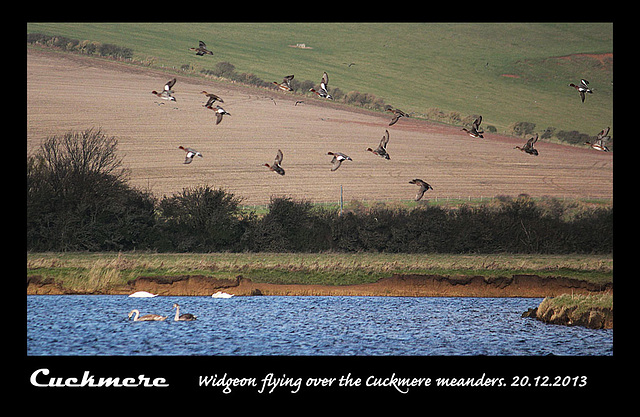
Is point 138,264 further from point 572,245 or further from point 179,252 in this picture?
point 572,245

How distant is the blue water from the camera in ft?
71.9

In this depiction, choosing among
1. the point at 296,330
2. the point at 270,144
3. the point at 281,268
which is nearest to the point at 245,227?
the point at 281,268

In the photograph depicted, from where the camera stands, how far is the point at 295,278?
111ft

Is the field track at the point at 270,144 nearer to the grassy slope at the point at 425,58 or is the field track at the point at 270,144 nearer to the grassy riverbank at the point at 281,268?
the grassy slope at the point at 425,58

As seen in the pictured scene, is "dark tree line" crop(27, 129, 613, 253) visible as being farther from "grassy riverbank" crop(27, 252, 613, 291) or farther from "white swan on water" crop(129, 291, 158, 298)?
"white swan on water" crop(129, 291, 158, 298)

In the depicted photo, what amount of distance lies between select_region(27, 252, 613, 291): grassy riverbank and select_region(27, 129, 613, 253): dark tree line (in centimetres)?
379

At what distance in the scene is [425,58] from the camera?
127875 mm

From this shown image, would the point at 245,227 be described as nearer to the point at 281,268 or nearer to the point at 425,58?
the point at 281,268

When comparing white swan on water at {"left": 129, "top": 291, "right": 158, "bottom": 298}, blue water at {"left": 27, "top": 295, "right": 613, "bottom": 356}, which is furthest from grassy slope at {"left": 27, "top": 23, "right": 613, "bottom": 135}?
white swan on water at {"left": 129, "top": 291, "right": 158, "bottom": 298}

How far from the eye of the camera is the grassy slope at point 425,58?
4291 inches

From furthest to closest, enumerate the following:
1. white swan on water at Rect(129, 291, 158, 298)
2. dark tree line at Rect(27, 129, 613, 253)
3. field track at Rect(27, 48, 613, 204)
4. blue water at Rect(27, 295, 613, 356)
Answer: field track at Rect(27, 48, 613, 204) → dark tree line at Rect(27, 129, 613, 253) → white swan on water at Rect(129, 291, 158, 298) → blue water at Rect(27, 295, 613, 356)

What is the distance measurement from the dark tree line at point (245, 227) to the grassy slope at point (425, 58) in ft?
199
